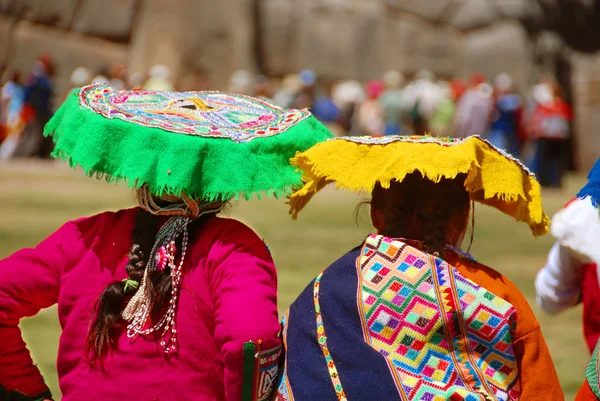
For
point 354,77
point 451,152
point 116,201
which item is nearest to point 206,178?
point 451,152

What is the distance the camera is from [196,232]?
9.73 ft

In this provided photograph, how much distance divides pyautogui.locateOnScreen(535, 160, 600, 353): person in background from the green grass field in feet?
2.75

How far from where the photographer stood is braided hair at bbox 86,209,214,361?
2865mm

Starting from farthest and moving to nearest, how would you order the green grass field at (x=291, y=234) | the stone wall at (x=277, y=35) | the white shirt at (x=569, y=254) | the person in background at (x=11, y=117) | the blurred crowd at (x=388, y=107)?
the stone wall at (x=277, y=35), the person in background at (x=11, y=117), the blurred crowd at (x=388, y=107), the green grass field at (x=291, y=234), the white shirt at (x=569, y=254)

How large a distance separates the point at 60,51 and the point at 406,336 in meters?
19.5

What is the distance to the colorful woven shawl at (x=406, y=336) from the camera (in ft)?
8.75

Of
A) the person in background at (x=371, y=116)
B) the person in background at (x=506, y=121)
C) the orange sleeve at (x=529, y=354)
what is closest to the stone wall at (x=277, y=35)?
the person in background at (x=371, y=116)

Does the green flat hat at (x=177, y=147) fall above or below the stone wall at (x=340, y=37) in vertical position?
above

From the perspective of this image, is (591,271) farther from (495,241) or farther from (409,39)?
(409,39)

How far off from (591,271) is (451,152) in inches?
42.7

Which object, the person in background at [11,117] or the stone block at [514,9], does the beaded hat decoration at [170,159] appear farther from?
the stone block at [514,9]

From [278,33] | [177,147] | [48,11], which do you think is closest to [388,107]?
[278,33]

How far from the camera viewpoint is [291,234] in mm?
10570

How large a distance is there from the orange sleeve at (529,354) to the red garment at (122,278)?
2.03 feet
